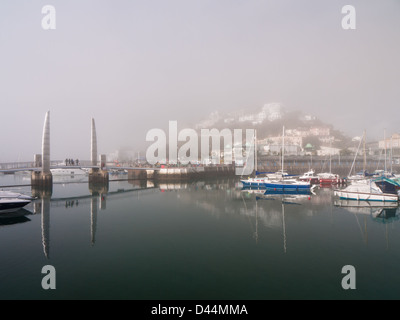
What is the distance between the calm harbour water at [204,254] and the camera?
11.0m

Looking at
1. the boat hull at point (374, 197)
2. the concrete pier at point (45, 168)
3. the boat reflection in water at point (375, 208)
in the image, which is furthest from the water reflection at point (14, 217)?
the boat hull at point (374, 197)

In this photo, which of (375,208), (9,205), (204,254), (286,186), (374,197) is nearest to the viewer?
(204,254)

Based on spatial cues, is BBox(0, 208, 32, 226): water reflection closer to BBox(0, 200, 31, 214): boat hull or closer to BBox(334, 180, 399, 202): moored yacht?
BBox(0, 200, 31, 214): boat hull

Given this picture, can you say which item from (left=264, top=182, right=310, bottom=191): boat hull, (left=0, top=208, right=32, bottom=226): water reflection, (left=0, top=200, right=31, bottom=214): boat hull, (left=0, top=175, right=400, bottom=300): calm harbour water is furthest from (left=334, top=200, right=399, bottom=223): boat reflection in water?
(left=0, top=200, right=31, bottom=214): boat hull

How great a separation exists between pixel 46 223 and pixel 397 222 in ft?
122

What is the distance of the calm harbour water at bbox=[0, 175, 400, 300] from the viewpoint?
36.0 ft

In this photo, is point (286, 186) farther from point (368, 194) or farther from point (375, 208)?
point (375, 208)

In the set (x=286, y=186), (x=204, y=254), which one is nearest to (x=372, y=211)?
(x=286, y=186)

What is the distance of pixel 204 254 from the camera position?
15.4 m

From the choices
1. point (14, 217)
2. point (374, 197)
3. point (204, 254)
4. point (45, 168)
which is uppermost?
point (45, 168)

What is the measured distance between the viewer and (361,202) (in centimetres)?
3278

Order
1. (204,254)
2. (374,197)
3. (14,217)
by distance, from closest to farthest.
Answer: (204,254), (14,217), (374,197)

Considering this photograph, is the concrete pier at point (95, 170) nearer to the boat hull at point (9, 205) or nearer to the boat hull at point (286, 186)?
the boat hull at point (9, 205)
